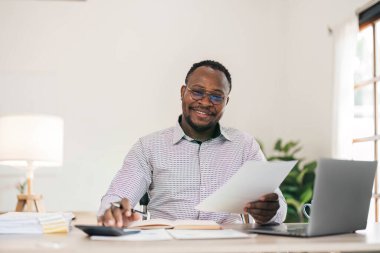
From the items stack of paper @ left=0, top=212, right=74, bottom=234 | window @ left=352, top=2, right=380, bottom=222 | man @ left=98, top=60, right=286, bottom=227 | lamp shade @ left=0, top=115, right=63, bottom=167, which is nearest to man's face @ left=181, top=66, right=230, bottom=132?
man @ left=98, top=60, right=286, bottom=227

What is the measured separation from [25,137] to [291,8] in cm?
243

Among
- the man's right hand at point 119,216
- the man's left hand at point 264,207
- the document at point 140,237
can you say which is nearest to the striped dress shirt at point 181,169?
the man's left hand at point 264,207

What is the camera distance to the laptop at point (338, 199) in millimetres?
1277

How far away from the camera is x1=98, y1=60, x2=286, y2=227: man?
2.06m

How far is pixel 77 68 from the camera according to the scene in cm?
422

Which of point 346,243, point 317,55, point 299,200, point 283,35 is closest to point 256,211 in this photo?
point 346,243

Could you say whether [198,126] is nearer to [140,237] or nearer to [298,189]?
[140,237]

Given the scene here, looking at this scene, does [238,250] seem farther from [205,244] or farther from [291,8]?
[291,8]

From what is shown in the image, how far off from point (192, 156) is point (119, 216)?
0.83 m

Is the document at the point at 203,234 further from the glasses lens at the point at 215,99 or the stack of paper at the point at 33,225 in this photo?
the glasses lens at the point at 215,99

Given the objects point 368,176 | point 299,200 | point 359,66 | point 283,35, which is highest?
point 283,35

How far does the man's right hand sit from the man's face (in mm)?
813

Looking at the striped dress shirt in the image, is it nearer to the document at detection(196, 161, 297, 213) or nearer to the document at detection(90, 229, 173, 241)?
the document at detection(196, 161, 297, 213)

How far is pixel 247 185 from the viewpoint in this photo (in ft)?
4.85
